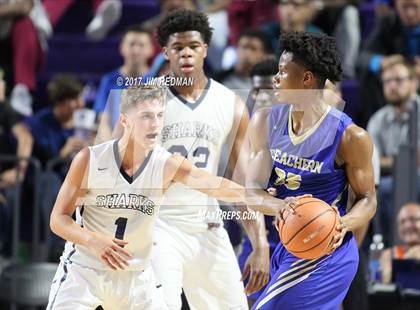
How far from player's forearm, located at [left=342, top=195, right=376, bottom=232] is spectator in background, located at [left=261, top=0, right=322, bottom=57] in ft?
14.5

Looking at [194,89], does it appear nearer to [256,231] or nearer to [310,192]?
[256,231]

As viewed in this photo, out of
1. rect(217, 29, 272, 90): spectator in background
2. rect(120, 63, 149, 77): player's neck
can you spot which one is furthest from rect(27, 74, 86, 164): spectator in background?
rect(217, 29, 272, 90): spectator in background

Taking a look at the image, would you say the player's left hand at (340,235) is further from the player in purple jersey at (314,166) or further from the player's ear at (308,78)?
the player's ear at (308,78)

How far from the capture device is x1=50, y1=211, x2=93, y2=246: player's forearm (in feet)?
16.2

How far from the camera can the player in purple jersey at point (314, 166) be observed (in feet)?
16.3

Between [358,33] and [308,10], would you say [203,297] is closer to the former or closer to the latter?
[308,10]

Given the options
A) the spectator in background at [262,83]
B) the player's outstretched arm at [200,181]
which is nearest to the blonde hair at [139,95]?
the player's outstretched arm at [200,181]

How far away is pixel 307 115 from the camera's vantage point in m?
5.29

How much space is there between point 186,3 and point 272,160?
5078 mm

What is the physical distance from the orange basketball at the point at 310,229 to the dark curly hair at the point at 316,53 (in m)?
0.71

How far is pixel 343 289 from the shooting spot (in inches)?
199

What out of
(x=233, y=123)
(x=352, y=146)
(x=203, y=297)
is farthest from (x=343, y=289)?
(x=233, y=123)

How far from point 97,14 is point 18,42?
1.42m

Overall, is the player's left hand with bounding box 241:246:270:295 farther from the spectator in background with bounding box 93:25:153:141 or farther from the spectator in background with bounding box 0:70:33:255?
the spectator in background with bounding box 0:70:33:255
